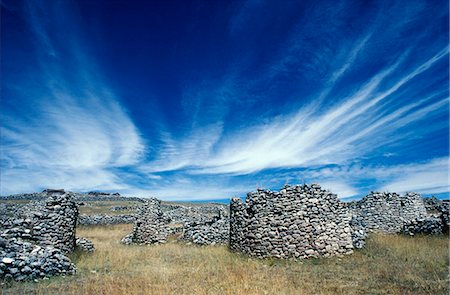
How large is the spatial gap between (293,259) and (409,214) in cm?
1512

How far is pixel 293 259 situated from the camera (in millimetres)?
14852

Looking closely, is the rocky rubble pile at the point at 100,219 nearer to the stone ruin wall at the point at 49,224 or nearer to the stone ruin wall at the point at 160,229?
the stone ruin wall at the point at 160,229

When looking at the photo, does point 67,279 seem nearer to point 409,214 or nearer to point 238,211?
point 238,211

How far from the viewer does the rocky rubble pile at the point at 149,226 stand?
23.8 metres

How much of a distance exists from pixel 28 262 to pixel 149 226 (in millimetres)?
13185

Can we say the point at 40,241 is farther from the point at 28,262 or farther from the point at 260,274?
the point at 260,274

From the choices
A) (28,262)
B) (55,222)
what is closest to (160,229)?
(55,222)

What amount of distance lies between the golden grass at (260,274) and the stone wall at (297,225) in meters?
0.70

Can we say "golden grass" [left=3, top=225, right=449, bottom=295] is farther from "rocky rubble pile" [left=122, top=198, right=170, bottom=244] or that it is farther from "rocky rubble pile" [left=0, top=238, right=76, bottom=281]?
"rocky rubble pile" [left=122, top=198, right=170, bottom=244]

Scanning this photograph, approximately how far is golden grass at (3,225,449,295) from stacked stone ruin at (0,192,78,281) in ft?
2.22

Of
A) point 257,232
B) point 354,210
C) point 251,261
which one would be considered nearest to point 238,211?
point 257,232

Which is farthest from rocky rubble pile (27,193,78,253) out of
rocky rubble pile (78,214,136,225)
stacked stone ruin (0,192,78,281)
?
rocky rubble pile (78,214,136,225)

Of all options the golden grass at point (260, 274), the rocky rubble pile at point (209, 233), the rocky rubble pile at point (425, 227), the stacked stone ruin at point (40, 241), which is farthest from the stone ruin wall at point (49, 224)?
the rocky rubble pile at point (425, 227)

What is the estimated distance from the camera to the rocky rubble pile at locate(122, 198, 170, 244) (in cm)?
2375
